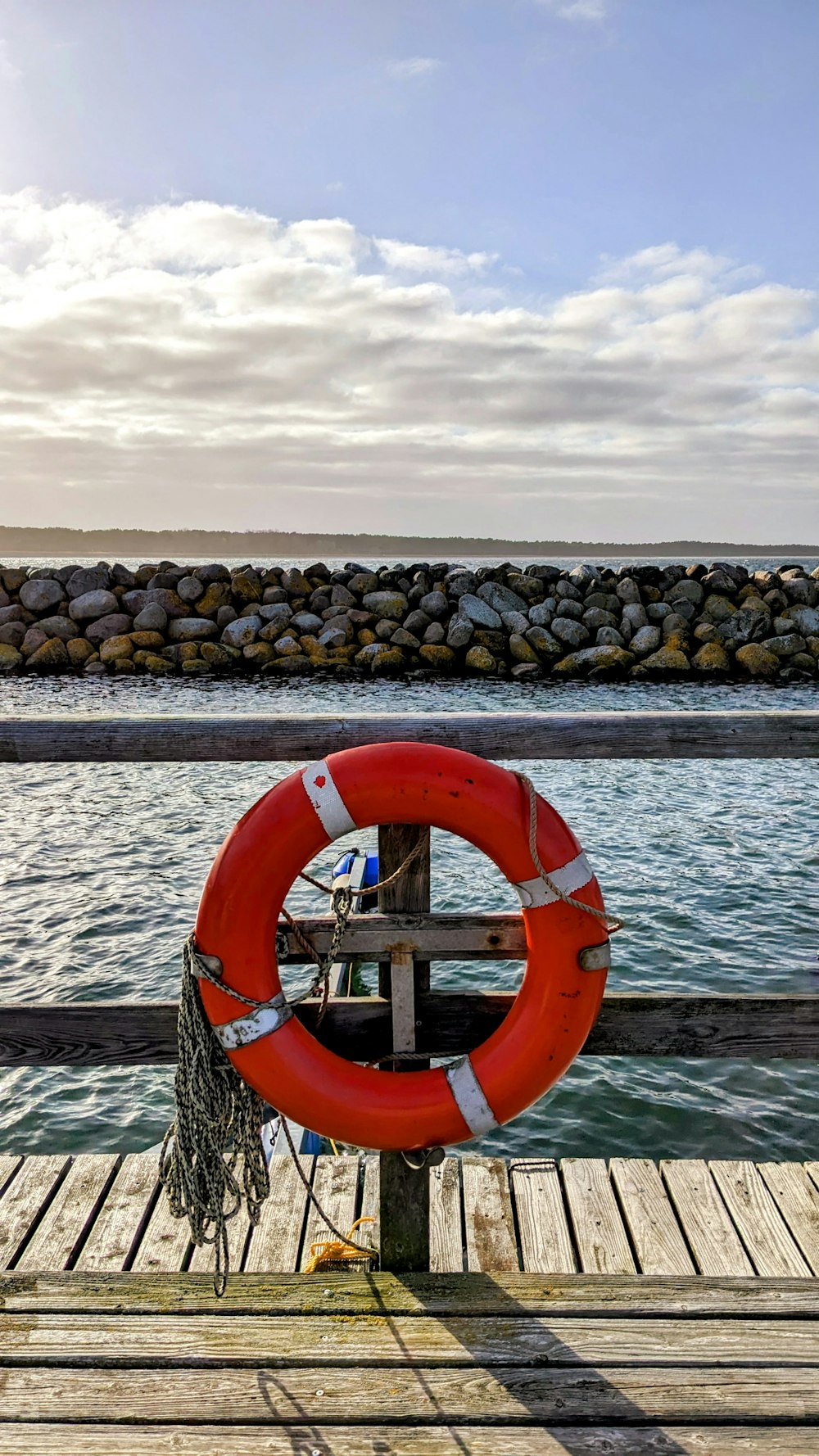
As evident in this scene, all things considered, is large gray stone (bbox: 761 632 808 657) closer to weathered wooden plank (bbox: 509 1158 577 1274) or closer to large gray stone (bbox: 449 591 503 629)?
large gray stone (bbox: 449 591 503 629)

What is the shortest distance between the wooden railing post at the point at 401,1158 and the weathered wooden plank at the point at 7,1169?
1.11 metres

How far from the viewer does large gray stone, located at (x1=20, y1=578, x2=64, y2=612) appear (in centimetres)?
1716

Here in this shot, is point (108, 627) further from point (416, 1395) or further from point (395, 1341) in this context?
point (416, 1395)

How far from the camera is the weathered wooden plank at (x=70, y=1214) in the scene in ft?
7.06

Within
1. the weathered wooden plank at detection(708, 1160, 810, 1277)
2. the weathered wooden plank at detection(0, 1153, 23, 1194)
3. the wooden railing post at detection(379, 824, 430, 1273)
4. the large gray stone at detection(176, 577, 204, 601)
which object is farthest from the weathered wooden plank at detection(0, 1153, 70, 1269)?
the large gray stone at detection(176, 577, 204, 601)

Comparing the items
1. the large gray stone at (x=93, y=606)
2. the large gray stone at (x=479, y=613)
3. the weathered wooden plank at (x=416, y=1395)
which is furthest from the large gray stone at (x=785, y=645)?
the weathered wooden plank at (x=416, y=1395)

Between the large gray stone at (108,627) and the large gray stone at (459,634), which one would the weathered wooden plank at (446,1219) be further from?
the large gray stone at (108,627)

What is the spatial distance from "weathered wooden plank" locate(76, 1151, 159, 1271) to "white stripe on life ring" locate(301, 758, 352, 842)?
1.17 meters

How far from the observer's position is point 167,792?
8.84 m

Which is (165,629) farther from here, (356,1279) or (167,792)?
(356,1279)

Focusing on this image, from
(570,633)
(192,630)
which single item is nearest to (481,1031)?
(570,633)

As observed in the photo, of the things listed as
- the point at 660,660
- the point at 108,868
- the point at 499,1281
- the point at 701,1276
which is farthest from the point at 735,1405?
the point at 660,660

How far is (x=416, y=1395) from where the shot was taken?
4.84ft

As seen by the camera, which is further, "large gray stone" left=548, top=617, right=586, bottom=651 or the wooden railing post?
"large gray stone" left=548, top=617, right=586, bottom=651
